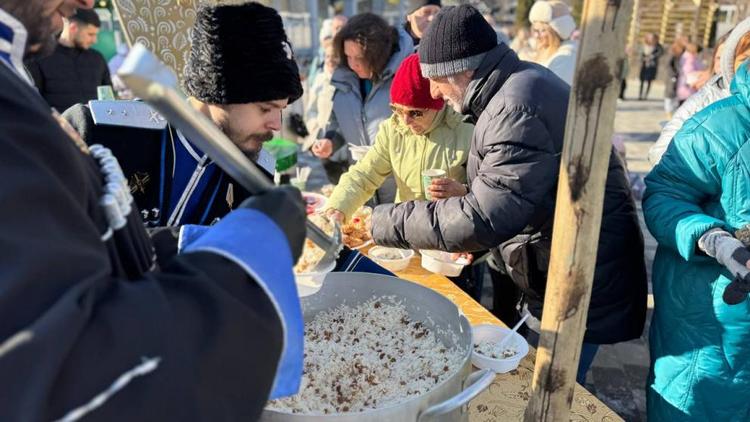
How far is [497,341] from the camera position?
1575 mm

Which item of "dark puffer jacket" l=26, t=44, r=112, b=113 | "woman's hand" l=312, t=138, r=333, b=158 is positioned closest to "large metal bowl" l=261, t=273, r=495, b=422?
"woman's hand" l=312, t=138, r=333, b=158

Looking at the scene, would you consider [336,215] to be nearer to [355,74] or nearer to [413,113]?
[413,113]

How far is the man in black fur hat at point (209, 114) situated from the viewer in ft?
4.98

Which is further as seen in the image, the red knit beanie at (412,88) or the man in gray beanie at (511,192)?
the red knit beanie at (412,88)

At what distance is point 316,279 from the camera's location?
1.25 meters

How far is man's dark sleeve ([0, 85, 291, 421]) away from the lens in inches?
20.9

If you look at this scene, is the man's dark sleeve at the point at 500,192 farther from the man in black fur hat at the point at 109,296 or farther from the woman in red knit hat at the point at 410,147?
the man in black fur hat at the point at 109,296

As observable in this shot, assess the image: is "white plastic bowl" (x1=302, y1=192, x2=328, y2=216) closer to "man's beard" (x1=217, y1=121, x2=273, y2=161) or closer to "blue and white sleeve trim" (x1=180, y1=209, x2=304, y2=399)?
"man's beard" (x1=217, y1=121, x2=273, y2=161)

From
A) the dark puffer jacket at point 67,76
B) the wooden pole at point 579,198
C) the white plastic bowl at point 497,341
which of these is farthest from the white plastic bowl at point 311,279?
the dark puffer jacket at point 67,76

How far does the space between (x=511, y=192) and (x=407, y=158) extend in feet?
3.19

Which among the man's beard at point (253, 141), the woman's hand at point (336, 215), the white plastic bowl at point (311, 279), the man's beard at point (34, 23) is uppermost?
the man's beard at point (34, 23)

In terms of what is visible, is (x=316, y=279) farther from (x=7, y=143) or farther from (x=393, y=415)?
(x=7, y=143)

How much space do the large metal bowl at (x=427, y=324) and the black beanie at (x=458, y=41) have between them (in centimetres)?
89

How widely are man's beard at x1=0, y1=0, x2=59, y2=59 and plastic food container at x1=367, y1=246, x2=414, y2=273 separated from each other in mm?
1614
